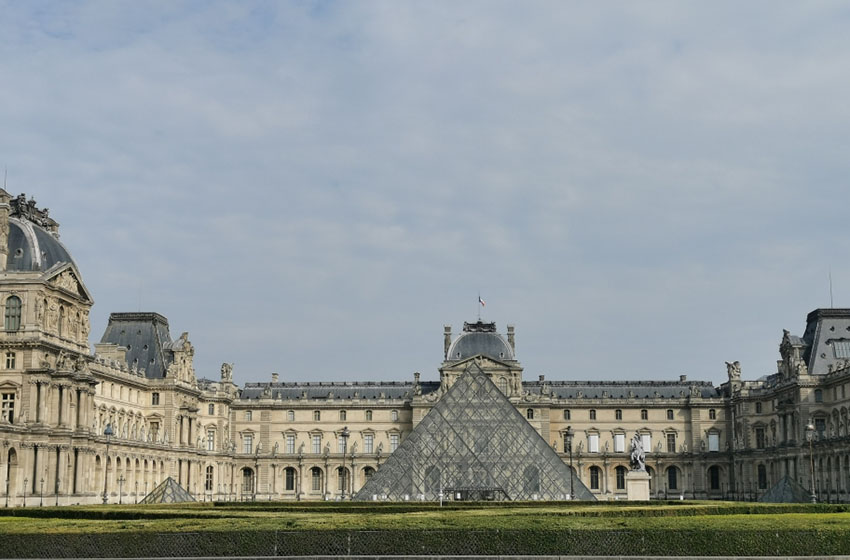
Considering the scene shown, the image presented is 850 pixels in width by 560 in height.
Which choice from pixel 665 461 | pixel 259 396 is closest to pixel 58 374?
pixel 259 396

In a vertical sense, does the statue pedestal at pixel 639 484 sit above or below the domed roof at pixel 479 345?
below

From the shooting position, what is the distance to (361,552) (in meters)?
24.7

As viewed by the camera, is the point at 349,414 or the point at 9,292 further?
the point at 349,414

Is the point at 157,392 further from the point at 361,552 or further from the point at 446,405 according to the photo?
the point at 361,552

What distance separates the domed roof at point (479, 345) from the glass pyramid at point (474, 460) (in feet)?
85.4

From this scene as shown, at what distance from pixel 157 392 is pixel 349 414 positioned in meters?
20.5

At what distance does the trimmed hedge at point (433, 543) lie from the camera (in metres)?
24.4

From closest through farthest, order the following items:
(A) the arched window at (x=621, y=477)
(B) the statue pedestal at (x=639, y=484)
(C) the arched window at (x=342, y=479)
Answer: (B) the statue pedestal at (x=639, y=484) < (C) the arched window at (x=342, y=479) < (A) the arched window at (x=621, y=477)

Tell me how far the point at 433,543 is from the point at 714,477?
63.9 metres

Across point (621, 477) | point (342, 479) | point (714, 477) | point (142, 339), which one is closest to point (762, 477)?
point (714, 477)

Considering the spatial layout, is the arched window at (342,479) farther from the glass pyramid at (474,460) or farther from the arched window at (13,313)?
the arched window at (13,313)

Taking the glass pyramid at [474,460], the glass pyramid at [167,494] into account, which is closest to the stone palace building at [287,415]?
the glass pyramid at [167,494]

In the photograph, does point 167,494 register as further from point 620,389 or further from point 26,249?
point 620,389

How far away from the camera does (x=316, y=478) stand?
85.4 m
